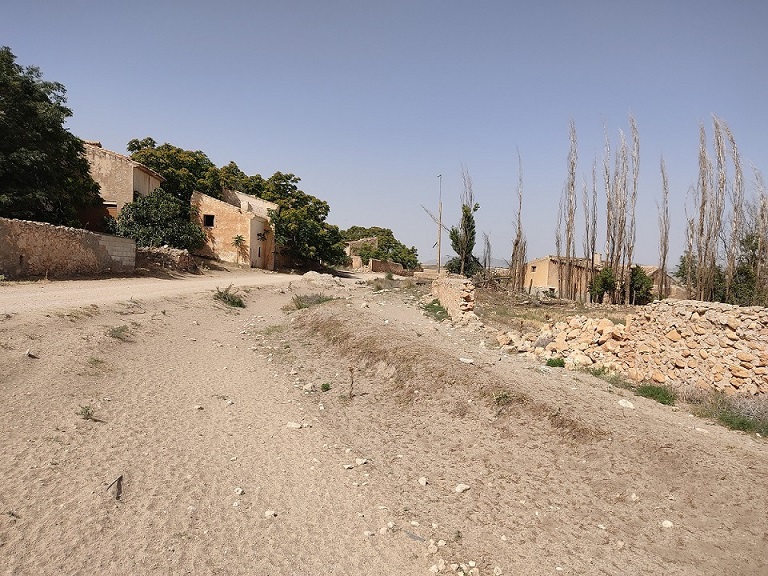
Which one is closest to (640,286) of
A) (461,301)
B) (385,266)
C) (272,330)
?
(461,301)

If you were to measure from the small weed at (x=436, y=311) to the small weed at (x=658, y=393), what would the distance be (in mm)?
7071

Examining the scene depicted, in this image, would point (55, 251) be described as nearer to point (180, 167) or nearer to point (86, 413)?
point (86, 413)

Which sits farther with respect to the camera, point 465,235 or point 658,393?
point 465,235

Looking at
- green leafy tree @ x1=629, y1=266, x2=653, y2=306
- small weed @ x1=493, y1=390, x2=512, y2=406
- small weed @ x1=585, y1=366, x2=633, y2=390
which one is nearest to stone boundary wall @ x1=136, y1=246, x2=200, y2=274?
small weed @ x1=493, y1=390, x2=512, y2=406

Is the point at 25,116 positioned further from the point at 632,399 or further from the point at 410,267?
the point at 410,267

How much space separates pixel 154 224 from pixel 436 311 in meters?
16.1

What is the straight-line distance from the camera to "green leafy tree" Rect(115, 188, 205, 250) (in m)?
22.3

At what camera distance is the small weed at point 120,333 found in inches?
341

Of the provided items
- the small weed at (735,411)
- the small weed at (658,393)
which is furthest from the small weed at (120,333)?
the small weed at (735,411)

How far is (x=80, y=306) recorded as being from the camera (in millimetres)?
9805

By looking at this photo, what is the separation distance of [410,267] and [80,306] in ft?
154

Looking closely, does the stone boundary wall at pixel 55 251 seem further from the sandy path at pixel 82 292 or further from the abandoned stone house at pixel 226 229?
the abandoned stone house at pixel 226 229

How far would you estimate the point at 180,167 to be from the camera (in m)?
32.1

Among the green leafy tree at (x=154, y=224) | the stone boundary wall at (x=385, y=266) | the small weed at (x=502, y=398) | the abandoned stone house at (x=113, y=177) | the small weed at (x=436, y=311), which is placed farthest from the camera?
the stone boundary wall at (x=385, y=266)
